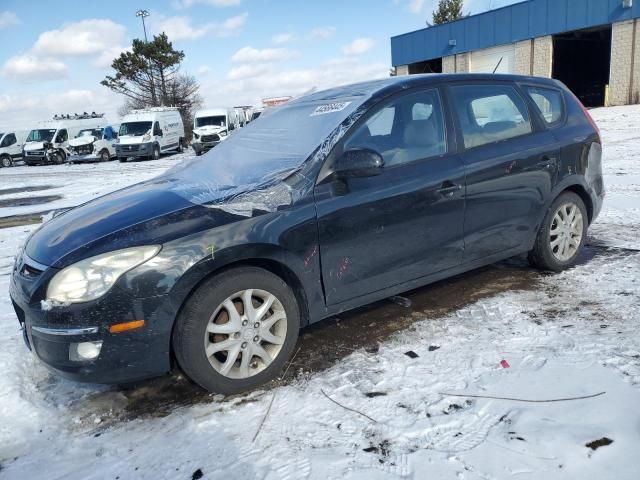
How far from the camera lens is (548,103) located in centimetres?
438

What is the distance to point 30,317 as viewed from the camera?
269 cm

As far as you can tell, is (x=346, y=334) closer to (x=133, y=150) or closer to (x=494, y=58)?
(x=133, y=150)

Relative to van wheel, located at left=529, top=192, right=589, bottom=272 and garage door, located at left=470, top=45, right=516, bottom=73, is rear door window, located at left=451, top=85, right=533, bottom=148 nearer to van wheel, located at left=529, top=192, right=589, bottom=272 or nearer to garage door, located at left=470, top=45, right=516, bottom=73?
van wheel, located at left=529, top=192, right=589, bottom=272

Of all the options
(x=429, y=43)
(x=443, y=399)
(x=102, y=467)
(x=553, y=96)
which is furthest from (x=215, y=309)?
(x=429, y=43)

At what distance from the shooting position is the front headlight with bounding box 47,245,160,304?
101 inches

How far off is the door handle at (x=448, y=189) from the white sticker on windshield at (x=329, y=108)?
0.87 m

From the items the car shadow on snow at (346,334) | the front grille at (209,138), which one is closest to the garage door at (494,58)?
the front grille at (209,138)

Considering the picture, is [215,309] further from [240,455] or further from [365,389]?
[365,389]

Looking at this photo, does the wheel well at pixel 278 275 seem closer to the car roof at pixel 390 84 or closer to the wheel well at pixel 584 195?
the car roof at pixel 390 84

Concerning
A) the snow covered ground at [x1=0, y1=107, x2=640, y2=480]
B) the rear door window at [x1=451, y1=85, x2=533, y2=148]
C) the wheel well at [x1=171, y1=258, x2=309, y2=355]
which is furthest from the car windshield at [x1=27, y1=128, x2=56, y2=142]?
the wheel well at [x1=171, y1=258, x2=309, y2=355]

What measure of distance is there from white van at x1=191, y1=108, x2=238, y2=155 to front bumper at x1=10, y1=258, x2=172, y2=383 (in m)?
23.3

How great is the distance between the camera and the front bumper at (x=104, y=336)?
256 cm

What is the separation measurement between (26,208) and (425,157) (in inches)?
407

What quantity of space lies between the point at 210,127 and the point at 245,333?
24.9 metres
